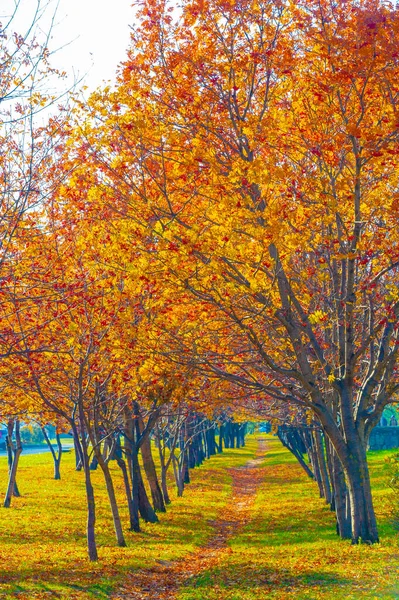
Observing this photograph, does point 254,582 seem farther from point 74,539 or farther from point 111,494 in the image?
point 74,539

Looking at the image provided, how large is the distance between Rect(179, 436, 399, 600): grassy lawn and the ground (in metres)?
0.02

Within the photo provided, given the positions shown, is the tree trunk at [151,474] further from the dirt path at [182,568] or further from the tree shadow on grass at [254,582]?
the tree shadow on grass at [254,582]

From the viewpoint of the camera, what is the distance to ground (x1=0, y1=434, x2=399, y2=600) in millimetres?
13344

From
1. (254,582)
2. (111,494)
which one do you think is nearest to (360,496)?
(254,582)

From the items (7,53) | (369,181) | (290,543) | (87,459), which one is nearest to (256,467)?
(290,543)

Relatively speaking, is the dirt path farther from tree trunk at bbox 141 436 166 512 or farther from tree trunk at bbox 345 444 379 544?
tree trunk at bbox 345 444 379 544

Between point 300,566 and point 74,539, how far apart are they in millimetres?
8473

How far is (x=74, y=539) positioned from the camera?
2161cm

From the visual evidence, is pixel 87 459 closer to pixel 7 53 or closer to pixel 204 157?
pixel 204 157

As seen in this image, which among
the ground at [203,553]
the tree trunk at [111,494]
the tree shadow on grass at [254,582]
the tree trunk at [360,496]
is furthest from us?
the tree trunk at [111,494]

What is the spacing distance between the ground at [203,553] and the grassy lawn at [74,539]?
3 cm

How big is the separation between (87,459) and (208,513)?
1188 centimetres

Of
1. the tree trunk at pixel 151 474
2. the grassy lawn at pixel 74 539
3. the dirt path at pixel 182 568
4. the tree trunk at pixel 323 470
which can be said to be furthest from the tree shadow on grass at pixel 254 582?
the tree trunk at pixel 323 470

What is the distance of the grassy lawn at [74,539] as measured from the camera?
1449 centimetres
